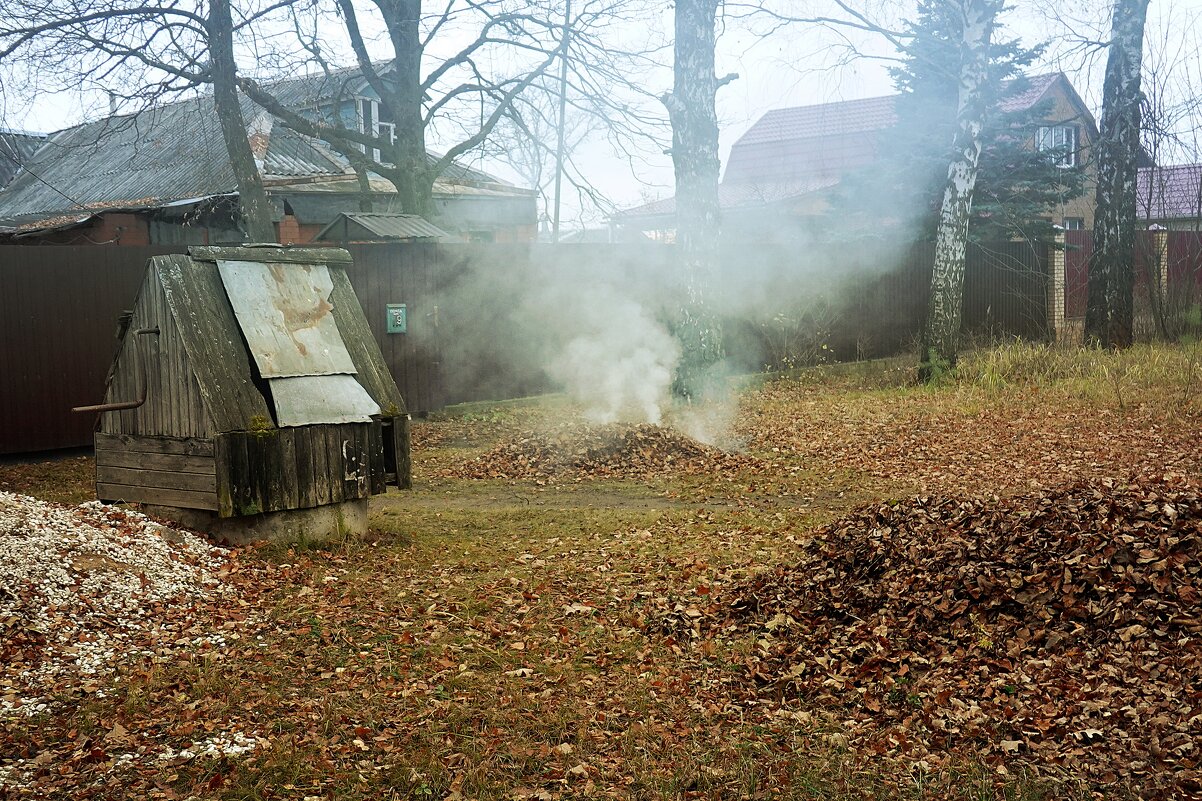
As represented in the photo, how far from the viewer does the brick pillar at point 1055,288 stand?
61.5 ft

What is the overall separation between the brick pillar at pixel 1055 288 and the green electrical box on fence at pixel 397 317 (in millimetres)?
10459

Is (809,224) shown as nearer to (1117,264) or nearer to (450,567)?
(1117,264)

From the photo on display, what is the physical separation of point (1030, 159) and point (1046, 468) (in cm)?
1507

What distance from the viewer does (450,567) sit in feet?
22.3

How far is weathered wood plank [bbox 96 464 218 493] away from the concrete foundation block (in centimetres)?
18

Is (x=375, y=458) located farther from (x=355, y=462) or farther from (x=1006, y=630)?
(x=1006, y=630)

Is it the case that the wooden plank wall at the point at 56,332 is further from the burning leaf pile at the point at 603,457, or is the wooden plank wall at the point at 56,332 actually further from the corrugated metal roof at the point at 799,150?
the corrugated metal roof at the point at 799,150

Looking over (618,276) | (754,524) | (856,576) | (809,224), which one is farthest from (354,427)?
(809,224)

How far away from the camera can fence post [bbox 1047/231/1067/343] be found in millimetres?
19156

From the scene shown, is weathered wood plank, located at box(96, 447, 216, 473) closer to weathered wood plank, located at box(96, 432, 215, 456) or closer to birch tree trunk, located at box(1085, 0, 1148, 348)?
weathered wood plank, located at box(96, 432, 215, 456)

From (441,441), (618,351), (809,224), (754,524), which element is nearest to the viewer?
(754,524)

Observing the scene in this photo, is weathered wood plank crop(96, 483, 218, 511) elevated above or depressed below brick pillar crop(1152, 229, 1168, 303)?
below

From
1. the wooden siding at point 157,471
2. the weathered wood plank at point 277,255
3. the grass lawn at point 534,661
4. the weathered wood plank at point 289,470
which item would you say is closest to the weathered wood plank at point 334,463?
the weathered wood plank at point 289,470

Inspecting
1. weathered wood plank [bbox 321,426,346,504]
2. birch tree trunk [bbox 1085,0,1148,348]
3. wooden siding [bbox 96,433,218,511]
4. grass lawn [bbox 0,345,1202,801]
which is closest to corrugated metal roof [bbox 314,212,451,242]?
grass lawn [bbox 0,345,1202,801]
